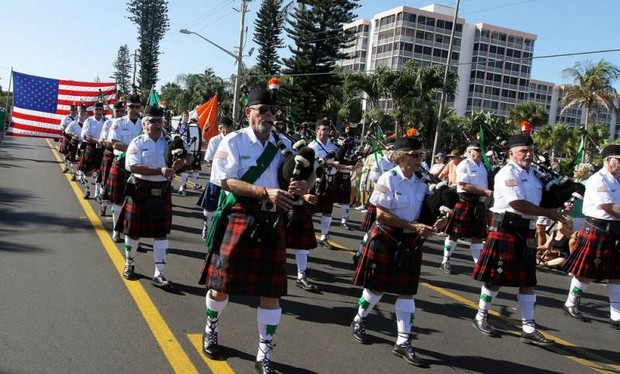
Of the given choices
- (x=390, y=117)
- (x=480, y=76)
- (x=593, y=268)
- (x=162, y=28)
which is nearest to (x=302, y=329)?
(x=593, y=268)

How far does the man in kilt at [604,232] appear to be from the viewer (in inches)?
236

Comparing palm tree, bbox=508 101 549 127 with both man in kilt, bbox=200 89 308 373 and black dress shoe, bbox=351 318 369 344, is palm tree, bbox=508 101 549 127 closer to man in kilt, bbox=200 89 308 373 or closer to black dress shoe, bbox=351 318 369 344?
black dress shoe, bbox=351 318 369 344

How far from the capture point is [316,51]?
3859 centimetres

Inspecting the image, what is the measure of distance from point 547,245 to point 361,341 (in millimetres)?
6304

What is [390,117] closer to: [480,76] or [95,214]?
[95,214]

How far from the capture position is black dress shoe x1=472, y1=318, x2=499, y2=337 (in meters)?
5.34

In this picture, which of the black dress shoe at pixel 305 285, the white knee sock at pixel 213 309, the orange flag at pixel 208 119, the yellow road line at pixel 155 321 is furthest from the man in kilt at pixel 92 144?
the white knee sock at pixel 213 309

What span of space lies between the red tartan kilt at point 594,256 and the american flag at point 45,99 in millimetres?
12882

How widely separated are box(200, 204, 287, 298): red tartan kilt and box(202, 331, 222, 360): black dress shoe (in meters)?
0.47

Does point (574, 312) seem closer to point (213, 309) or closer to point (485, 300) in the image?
point (485, 300)

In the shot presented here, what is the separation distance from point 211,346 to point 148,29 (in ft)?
202

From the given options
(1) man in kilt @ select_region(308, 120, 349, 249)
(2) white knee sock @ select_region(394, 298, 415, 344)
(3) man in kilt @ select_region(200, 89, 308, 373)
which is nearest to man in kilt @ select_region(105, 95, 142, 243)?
(1) man in kilt @ select_region(308, 120, 349, 249)

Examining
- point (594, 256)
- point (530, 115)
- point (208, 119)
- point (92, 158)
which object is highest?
point (530, 115)

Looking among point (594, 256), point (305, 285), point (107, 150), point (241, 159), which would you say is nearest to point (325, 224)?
point (305, 285)
